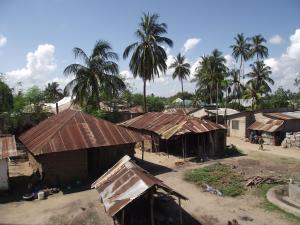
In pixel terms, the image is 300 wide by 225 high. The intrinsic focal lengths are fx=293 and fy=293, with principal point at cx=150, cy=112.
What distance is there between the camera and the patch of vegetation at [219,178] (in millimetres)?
16895

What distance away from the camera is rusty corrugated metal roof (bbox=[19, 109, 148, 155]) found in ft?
57.4

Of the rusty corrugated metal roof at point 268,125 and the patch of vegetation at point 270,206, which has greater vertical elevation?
the rusty corrugated metal roof at point 268,125

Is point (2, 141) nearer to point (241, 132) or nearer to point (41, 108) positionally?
point (41, 108)

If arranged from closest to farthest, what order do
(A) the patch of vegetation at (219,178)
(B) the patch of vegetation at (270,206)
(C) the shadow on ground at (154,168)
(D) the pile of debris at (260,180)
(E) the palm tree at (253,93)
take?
(B) the patch of vegetation at (270,206), (A) the patch of vegetation at (219,178), (D) the pile of debris at (260,180), (C) the shadow on ground at (154,168), (E) the palm tree at (253,93)

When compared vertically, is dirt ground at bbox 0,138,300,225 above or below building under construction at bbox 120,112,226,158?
below

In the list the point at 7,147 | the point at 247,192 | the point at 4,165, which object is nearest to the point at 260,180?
the point at 247,192

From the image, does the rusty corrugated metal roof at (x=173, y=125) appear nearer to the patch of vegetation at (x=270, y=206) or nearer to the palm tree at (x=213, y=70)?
the patch of vegetation at (x=270, y=206)

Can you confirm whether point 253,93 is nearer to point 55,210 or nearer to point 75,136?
point 75,136

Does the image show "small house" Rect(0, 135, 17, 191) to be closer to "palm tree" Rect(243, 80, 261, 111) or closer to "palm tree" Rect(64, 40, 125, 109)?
"palm tree" Rect(64, 40, 125, 109)

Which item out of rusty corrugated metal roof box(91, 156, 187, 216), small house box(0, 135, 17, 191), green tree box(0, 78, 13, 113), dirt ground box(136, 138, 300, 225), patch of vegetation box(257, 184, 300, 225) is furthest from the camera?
green tree box(0, 78, 13, 113)

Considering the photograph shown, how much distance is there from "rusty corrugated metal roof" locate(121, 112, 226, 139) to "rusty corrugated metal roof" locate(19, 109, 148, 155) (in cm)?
592

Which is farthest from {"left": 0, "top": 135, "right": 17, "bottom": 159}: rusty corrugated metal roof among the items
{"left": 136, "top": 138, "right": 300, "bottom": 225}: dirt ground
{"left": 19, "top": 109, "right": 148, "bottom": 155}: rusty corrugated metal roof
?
{"left": 136, "top": 138, "right": 300, "bottom": 225}: dirt ground

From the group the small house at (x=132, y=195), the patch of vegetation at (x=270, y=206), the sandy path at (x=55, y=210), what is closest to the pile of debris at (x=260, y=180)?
the patch of vegetation at (x=270, y=206)

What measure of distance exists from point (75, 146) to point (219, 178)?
9306 mm
